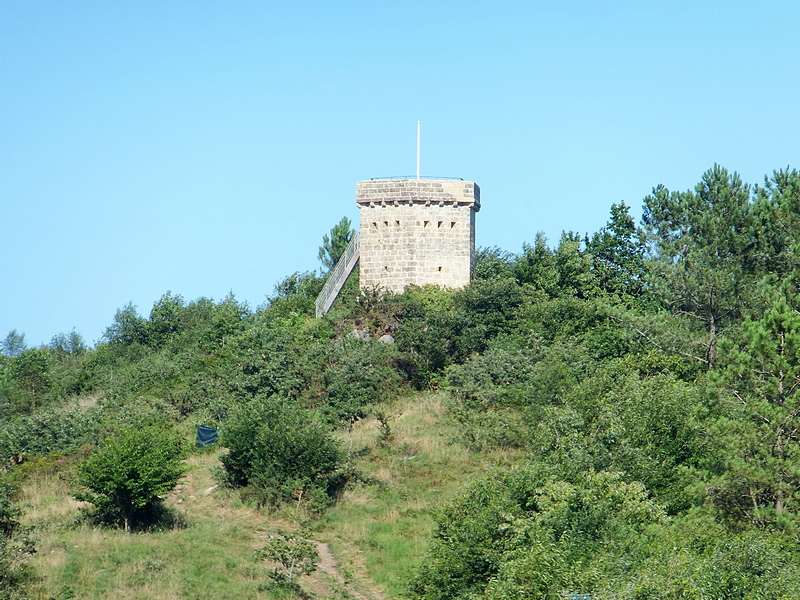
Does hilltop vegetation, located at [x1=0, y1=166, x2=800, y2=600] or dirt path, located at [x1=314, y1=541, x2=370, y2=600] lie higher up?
hilltop vegetation, located at [x1=0, y1=166, x2=800, y2=600]

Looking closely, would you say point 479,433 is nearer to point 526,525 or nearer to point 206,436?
point 206,436

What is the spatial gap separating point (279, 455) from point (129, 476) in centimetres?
551

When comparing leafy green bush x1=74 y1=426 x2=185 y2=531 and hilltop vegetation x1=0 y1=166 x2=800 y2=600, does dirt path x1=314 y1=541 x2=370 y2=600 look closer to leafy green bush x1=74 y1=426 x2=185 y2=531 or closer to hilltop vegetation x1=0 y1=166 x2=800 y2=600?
hilltop vegetation x1=0 y1=166 x2=800 y2=600

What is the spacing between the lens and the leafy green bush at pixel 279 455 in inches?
1340

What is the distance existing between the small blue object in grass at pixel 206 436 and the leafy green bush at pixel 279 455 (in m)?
5.00

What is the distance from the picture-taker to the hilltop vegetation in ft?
78.6

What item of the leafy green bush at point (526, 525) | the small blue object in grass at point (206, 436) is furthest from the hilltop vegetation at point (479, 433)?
the small blue object in grass at point (206, 436)

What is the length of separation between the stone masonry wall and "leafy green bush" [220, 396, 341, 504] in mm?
16868

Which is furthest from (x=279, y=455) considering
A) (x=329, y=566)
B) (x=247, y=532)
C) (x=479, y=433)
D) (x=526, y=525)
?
(x=526, y=525)

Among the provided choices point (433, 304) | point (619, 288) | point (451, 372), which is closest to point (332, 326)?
point (433, 304)

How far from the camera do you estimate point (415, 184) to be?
171 ft

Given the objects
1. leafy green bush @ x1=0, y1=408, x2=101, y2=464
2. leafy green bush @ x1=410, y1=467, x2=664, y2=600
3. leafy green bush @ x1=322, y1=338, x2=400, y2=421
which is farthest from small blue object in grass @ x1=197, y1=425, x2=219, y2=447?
leafy green bush @ x1=410, y1=467, x2=664, y2=600

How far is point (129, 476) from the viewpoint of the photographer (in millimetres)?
30359

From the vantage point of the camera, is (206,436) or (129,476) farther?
(206,436)
